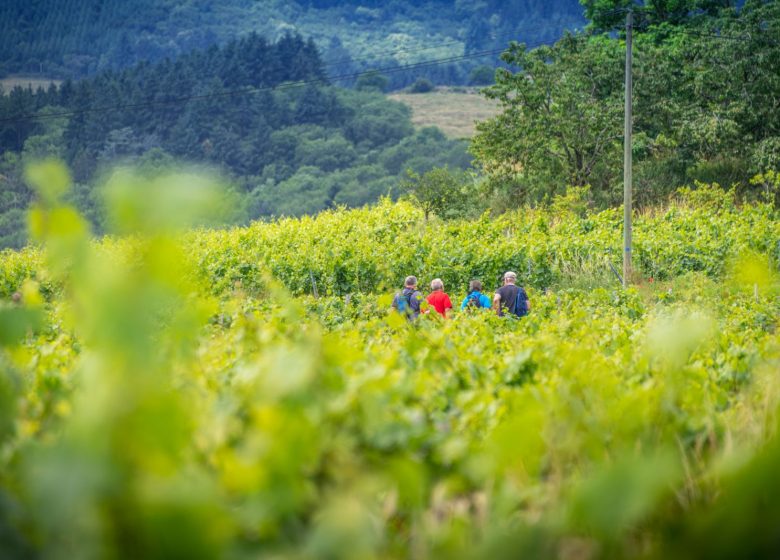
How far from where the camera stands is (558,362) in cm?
308

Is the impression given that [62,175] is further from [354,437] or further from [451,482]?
[451,482]

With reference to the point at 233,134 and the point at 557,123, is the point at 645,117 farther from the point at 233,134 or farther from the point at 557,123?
the point at 233,134

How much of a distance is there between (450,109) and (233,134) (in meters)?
40.6

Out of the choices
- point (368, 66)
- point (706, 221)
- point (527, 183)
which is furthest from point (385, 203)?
point (368, 66)

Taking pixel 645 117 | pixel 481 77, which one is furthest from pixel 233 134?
pixel 481 77

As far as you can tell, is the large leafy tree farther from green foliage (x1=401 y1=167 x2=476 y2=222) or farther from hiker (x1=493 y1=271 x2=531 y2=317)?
hiker (x1=493 y1=271 x2=531 y2=317)

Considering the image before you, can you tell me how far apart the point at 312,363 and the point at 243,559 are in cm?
37

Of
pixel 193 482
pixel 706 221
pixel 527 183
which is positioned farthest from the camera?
pixel 527 183

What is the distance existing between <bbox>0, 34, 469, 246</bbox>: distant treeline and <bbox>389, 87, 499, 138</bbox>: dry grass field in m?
7.07

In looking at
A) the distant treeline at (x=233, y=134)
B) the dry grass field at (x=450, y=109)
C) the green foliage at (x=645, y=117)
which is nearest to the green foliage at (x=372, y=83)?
the dry grass field at (x=450, y=109)

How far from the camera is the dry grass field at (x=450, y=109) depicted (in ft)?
343

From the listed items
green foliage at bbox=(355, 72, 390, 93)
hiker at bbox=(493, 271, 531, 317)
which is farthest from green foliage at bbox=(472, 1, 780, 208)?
green foliage at bbox=(355, 72, 390, 93)

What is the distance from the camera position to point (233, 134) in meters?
87.6

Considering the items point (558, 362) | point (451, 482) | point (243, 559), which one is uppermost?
point (243, 559)
